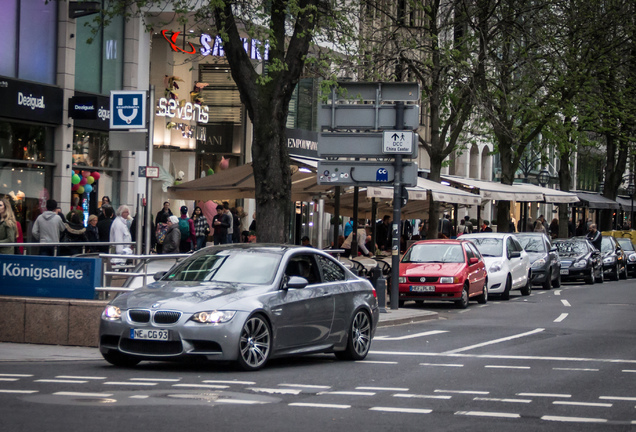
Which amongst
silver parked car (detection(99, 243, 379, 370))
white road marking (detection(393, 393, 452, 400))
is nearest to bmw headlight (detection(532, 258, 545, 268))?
silver parked car (detection(99, 243, 379, 370))

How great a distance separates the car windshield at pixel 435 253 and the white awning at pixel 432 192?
1522mm

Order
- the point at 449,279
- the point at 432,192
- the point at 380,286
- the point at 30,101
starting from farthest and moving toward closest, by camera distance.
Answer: the point at 432,192, the point at 30,101, the point at 449,279, the point at 380,286

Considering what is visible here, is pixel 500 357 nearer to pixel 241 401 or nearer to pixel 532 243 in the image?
pixel 241 401

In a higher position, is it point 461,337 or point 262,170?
point 262,170

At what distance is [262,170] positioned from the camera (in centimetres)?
2059

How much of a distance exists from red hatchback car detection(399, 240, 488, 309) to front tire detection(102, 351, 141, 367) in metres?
13.0

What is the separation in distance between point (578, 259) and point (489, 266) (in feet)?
33.9

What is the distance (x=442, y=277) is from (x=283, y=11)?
7.62m

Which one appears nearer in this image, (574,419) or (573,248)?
(574,419)

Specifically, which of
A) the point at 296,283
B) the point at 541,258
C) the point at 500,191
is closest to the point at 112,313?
the point at 296,283

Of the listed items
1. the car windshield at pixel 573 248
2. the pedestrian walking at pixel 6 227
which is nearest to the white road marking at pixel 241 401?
the pedestrian walking at pixel 6 227

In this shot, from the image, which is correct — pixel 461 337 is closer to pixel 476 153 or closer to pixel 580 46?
pixel 580 46

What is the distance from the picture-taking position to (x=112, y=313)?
12.3 meters

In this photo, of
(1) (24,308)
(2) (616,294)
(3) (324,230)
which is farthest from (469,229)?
(1) (24,308)
